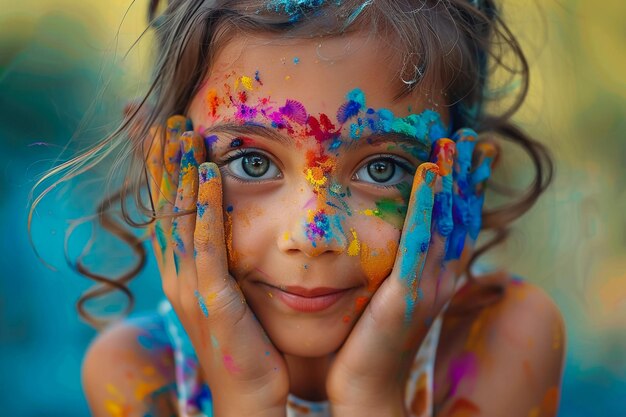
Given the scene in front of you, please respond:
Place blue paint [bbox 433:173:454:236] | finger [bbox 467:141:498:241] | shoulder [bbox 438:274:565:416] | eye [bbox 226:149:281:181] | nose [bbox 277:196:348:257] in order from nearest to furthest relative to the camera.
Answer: nose [bbox 277:196:348:257]
eye [bbox 226:149:281:181]
blue paint [bbox 433:173:454:236]
finger [bbox 467:141:498:241]
shoulder [bbox 438:274:565:416]

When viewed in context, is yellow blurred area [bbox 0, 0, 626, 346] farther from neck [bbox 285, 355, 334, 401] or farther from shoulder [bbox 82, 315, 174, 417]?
shoulder [bbox 82, 315, 174, 417]

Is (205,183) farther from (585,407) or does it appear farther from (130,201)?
(585,407)

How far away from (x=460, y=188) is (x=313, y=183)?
426 millimetres

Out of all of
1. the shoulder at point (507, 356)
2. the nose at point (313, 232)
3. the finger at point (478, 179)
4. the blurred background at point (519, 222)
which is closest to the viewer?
the nose at point (313, 232)

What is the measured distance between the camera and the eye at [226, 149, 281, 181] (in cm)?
153

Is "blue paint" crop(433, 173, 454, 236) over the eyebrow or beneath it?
beneath

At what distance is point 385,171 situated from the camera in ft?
5.19

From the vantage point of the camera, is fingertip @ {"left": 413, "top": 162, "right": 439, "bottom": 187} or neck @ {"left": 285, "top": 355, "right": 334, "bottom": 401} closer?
fingertip @ {"left": 413, "top": 162, "right": 439, "bottom": 187}

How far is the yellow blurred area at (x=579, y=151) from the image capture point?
2.62 metres

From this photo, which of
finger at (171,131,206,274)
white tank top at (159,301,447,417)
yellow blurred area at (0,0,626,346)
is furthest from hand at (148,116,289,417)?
yellow blurred area at (0,0,626,346)

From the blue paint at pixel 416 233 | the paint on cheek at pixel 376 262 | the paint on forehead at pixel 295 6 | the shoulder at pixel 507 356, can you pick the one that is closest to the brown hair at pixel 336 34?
the paint on forehead at pixel 295 6

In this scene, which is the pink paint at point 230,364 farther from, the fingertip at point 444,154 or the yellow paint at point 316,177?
the fingertip at point 444,154

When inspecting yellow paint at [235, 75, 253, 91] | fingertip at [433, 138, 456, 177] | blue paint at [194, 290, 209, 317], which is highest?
yellow paint at [235, 75, 253, 91]

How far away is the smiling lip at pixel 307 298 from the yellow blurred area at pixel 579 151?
1.22m
